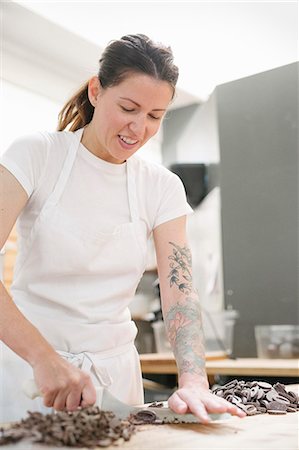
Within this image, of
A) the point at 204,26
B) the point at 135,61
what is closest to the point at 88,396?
the point at 135,61

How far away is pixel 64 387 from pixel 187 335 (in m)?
0.44

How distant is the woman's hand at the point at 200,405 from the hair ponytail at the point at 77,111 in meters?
0.85

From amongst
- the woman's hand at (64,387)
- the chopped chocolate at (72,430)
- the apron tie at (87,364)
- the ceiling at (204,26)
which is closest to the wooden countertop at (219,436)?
the chopped chocolate at (72,430)

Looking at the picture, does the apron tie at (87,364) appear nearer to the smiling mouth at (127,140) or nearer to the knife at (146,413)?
the knife at (146,413)

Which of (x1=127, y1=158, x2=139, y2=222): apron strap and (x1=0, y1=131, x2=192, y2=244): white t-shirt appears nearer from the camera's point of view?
(x1=0, y1=131, x2=192, y2=244): white t-shirt

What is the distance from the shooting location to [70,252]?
1567mm

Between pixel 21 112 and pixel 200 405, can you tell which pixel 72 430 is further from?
pixel 21 112

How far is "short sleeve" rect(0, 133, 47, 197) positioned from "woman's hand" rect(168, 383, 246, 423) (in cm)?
63

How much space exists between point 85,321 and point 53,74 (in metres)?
2.55

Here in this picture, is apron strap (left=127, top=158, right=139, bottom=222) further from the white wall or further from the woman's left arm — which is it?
the white wall

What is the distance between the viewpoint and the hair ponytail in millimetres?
1733

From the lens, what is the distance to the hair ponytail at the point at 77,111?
5.69ft

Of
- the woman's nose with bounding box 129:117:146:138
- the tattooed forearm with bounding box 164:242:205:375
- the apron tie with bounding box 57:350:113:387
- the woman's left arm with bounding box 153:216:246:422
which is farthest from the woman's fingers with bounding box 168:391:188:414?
the woman's nose with bounding box 129:117:146:138

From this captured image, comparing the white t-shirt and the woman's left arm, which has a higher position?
the white t-shirt
